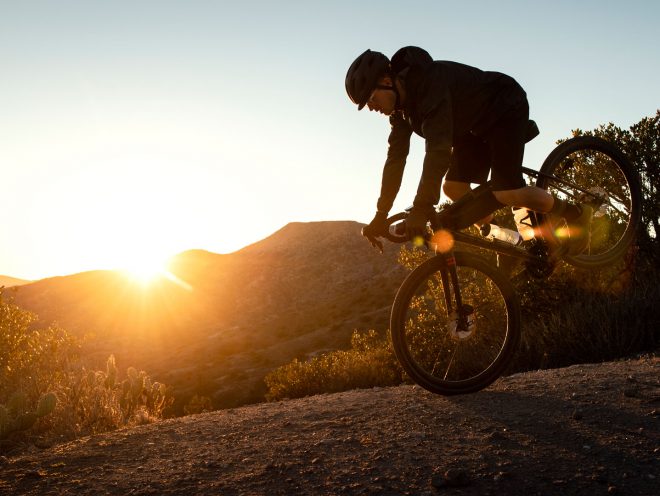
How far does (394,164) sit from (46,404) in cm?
540

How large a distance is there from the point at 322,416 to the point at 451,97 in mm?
2815

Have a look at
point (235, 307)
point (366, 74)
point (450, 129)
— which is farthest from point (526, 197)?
point (235, 307)

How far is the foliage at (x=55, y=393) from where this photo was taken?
6.97m

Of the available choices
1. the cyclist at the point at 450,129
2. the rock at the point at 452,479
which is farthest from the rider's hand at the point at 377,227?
the rock at the point at 452,479

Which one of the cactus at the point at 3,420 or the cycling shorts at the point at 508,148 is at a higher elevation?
the cycling shorts at the point at 508,148

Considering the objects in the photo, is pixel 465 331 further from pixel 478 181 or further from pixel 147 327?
pixel 147 327

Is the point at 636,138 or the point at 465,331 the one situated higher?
the point at 636,138

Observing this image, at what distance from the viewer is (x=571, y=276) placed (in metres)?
11.9

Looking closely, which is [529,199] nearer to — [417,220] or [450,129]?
[450,129]

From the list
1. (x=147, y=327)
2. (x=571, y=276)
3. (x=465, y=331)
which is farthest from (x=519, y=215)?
(x=147, y=327)

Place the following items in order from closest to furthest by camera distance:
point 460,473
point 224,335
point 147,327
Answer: point 460,473 → point 224,335 → point 147,327

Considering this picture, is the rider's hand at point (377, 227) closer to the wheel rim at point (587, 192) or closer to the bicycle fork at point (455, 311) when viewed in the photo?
the bicycle fork at point (455, 311)

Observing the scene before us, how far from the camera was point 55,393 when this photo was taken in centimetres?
732

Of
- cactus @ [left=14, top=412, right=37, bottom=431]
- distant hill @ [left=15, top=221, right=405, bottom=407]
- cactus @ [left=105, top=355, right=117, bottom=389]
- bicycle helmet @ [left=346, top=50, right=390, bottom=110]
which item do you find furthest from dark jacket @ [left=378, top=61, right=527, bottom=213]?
distant hill @ [left=15, top=221, right=405, bottom=407]
